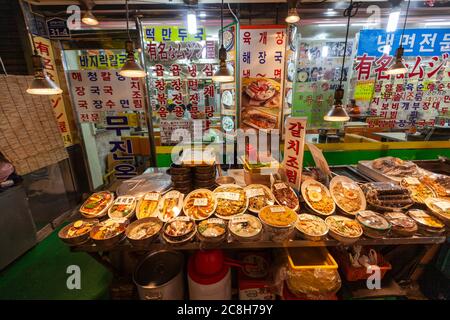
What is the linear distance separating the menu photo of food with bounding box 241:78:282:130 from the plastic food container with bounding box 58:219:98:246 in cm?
309

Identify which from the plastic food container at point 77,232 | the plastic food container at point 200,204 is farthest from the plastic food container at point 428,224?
the plastic food container at point 77,232

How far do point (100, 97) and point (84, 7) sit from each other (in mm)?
1538

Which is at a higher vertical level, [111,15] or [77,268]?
[111,15]

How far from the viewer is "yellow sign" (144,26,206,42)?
11.9 ft

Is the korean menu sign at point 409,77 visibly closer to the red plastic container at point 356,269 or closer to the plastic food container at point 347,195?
the plastic food container at point 347,195

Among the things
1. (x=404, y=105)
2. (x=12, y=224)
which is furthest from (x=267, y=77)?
(x=12, y=224)

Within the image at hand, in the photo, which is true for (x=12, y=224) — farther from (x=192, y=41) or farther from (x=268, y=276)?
(x=192, y=41)

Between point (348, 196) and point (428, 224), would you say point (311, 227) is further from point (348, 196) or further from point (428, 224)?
point (428, 224)

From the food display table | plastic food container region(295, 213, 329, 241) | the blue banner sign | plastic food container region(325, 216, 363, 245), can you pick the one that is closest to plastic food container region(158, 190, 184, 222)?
the food display table

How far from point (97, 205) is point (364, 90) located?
193 inches

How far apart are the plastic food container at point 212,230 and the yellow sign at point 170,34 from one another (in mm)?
3369

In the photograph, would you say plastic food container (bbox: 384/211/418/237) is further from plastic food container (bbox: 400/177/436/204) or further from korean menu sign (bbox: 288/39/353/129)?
korean menu sign (bbox: 288/39/353/129)

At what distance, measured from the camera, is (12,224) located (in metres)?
2.98

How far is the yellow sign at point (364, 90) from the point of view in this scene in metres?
4.00
